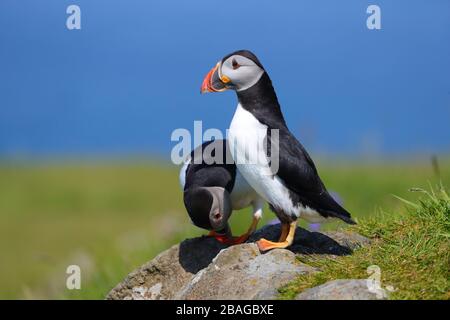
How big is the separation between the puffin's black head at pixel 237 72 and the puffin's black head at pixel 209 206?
2.99 ft

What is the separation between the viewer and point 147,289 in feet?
21.0

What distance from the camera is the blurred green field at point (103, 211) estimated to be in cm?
921

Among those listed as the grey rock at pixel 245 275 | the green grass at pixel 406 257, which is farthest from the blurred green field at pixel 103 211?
the grey rock at pixel 245 275

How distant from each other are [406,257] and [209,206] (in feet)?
5.47

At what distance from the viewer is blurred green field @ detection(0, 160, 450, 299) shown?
9211 mm

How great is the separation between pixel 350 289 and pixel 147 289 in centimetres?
237

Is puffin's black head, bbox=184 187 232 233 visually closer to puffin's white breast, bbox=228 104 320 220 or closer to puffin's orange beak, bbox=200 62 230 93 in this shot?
puffin's white breast, bbox=228 104 320 220

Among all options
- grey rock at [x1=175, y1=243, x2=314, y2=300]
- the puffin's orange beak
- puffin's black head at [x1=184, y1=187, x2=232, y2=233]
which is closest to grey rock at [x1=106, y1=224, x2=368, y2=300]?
grey rock at [x1=175, y1=243, x2=314, y2=300]

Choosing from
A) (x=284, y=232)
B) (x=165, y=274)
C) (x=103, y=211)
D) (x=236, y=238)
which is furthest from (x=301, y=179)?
(x=103, y=211)

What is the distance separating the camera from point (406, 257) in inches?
211

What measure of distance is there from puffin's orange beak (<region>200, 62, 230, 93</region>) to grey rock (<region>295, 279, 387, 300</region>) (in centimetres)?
194

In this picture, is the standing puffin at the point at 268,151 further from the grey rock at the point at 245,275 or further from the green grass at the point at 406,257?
the green grass at the point at 406,257
